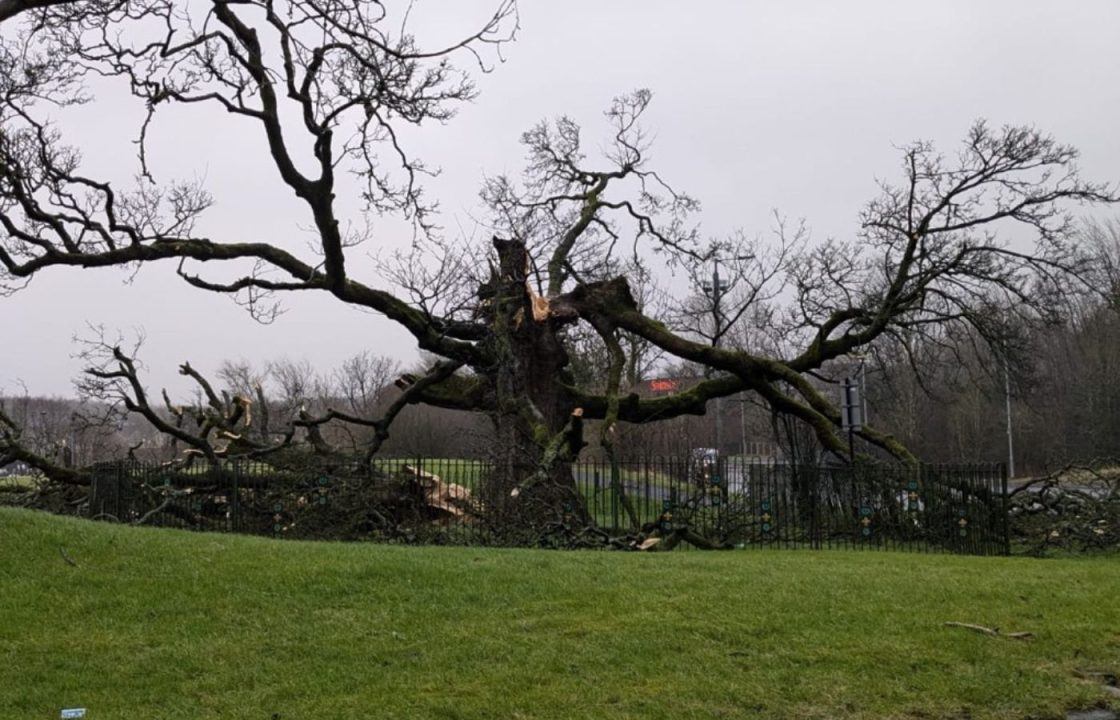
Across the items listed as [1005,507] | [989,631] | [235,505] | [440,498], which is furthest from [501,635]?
[1005,507]

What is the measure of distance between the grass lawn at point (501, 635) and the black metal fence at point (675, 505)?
507 centimetres

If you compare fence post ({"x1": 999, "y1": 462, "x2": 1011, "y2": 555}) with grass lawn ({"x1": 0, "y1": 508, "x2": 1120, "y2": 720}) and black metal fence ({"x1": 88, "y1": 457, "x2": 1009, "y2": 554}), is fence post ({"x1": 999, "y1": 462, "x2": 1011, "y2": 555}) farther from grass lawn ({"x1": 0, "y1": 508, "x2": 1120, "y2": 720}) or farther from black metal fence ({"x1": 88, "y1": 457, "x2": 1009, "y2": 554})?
grass lawn ({"x1": 0, "y1": 508, "x2": 1120, "y2": 720})

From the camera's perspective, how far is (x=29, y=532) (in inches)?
356

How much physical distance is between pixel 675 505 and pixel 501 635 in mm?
9031

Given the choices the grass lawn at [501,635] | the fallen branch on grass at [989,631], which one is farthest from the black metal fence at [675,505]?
the fallen branch on grass at [989,631]

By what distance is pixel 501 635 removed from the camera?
678cm

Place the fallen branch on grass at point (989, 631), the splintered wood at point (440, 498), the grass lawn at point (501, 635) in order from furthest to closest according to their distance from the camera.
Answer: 1. the splintered wood at point (440, 498)
2. the fallen branch on grass at point (989, 631)
3. the grass lawn at point (501, 635)

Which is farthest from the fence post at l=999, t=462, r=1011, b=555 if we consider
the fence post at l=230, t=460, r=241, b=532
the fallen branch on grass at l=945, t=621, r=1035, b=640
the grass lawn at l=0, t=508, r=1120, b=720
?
the fence post at l=230, t=460, r=241, b=532

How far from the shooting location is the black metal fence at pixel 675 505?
1503cm

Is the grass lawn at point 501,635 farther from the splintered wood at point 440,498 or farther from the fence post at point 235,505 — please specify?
the fence post at point 235,505

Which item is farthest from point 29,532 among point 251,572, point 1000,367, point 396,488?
point 1000,367

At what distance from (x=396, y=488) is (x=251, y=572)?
299 inches

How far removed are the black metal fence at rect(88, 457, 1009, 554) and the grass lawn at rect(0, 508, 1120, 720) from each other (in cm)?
507

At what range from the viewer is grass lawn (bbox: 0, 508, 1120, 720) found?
5.43 m
